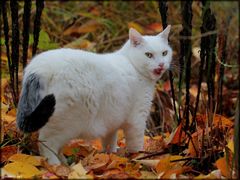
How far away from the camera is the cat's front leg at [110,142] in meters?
3.16

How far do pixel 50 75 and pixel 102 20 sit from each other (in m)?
3.14

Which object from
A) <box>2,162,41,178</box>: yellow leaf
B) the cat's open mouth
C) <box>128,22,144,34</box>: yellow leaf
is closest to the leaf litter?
<box>2,162,41,178</box>: yellow leaf

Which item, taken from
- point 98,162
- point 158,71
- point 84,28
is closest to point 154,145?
point 158,71

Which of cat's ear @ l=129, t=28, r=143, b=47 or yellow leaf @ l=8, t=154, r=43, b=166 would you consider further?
cat's ear @ l=129, t=28, r=143, b=47

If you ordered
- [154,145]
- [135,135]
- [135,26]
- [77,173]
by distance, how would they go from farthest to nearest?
[135,26] < [154,145] < [135,135] < [77,173]

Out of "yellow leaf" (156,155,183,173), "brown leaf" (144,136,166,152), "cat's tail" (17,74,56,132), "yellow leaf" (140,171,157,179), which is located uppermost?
"cat's tail" (17,74,56,132)

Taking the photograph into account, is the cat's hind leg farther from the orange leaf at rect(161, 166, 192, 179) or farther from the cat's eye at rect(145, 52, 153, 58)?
the cat's eye at rect(145, 52, 153, 58)

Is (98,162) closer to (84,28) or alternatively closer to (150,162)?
(150,162)

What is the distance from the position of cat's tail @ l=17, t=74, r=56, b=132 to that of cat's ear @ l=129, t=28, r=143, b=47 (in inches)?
30.2

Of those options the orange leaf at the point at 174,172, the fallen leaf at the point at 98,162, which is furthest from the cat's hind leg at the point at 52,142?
the orange leaf at the point at 174,172

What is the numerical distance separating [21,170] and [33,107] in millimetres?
304

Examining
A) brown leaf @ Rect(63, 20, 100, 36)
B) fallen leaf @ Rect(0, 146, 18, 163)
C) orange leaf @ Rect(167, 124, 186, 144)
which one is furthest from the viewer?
brown leaf @ Rect(63, 20, 100, 36)

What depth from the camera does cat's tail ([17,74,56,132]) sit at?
2.51 m

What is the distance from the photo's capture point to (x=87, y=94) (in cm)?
262
